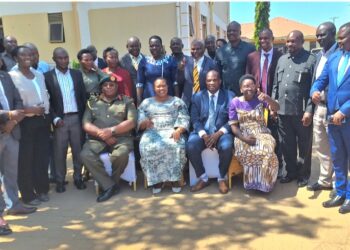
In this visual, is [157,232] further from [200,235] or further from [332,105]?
[332,105]

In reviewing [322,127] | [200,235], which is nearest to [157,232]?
[200,235]

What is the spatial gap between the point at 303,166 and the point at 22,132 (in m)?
3.72

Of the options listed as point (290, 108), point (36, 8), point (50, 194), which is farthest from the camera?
point (36, 8)

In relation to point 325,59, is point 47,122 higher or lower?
lower

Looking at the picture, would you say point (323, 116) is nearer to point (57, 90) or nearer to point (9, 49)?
point (57, 90)

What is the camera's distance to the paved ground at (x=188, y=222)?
355 cm

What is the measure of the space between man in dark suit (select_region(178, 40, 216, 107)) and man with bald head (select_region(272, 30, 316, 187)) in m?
1.12

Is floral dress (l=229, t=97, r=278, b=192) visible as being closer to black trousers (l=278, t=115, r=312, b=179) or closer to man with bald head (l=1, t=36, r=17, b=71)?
black trousers (l=278, t=115, r=312, b=179)

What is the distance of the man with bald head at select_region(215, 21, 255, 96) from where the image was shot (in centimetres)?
542

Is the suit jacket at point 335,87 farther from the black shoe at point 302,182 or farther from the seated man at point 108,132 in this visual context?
the seated man at point 108,132

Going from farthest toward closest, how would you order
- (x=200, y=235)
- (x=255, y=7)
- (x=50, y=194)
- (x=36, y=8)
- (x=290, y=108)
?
(x=255, y=7)
(x=36, y=8)
(x=50, y=194)
(x=290, y=108)
(x=200, y=235)

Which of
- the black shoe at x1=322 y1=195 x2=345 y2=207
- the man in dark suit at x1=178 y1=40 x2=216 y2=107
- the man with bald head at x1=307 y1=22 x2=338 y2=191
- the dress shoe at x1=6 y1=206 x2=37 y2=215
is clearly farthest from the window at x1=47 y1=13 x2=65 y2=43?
the black shoe at x1=322 y1=195 x2=345 y2=207

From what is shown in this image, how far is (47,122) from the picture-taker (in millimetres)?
4824

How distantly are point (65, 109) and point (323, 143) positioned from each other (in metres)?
3.51
